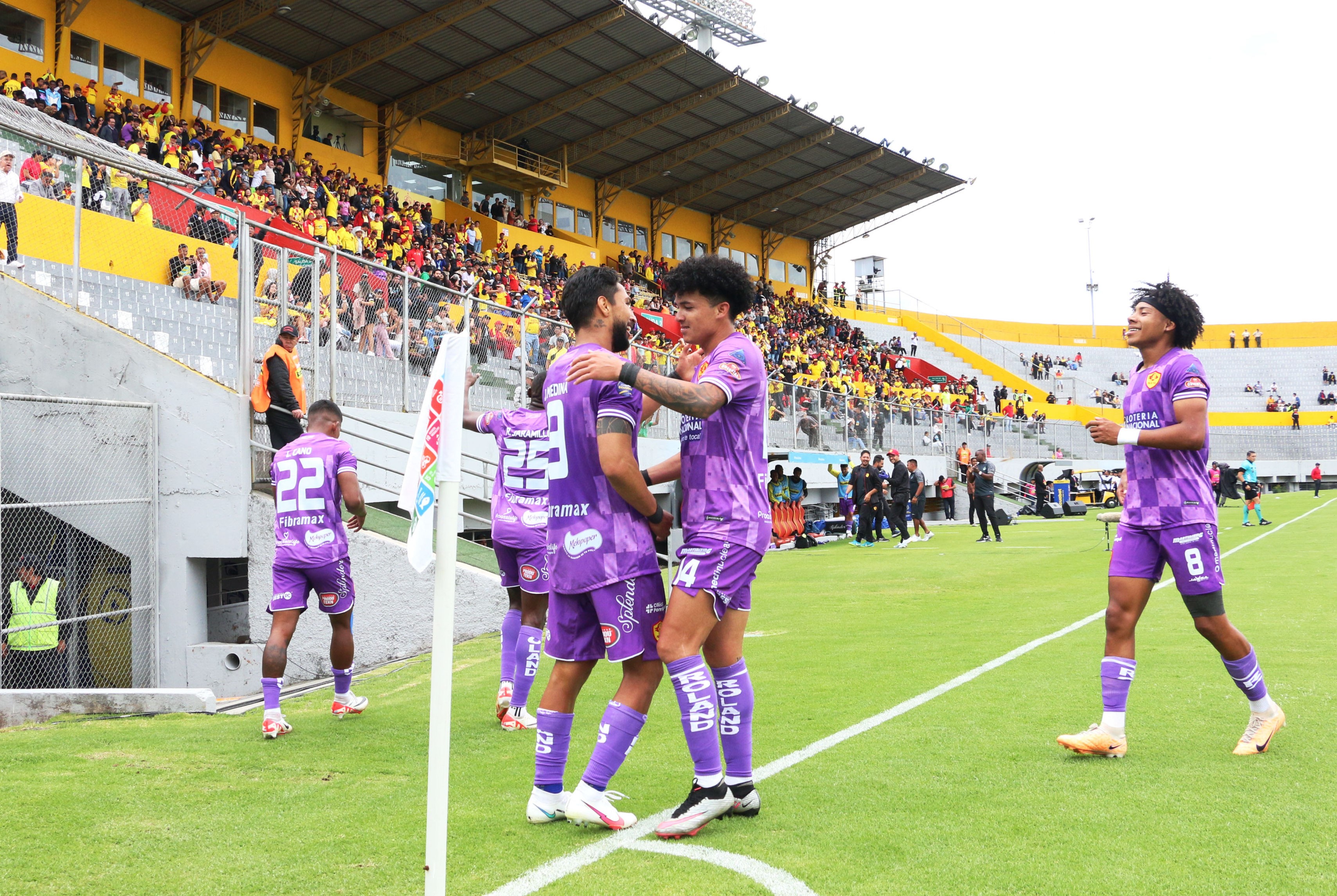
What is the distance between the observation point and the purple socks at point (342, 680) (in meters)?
6.54

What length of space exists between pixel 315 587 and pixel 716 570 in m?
3.46

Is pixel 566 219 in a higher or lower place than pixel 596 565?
higher

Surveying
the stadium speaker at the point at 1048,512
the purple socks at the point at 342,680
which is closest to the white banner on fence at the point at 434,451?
the purple socks at the point at 342,680

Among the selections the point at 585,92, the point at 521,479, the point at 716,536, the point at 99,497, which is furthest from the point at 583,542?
the point at 585,92

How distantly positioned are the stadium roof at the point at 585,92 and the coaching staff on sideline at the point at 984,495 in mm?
17443

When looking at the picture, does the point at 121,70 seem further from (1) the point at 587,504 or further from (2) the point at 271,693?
(1) the point at 587,504

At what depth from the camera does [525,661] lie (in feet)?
19.1

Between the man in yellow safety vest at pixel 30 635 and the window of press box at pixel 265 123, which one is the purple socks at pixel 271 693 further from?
the window of press box at pixel 265 123

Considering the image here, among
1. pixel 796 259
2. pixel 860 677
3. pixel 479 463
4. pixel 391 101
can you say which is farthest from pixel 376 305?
pixel 796 259

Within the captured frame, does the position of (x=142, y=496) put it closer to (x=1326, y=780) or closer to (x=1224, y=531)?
(x=1326, y=780)

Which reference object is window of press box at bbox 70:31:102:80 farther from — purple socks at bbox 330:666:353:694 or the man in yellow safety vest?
purple socks at bbox 330:666:353:694

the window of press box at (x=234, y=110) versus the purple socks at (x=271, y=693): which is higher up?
the window of press box at (x=234, y=110)

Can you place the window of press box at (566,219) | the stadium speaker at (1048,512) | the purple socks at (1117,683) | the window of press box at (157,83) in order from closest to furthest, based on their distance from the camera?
1. the purple socks at (1117,683)
2. the window of press box at (157,83)
3. the stadium speaker at (1048,512)
4. the window of press box at (566,219)

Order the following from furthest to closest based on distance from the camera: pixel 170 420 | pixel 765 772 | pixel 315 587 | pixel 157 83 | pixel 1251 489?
1. pixel 157 83
2. pixel 1251 489
3. pixel 170 420
4. pixel 315 587
5. pixel 765 772
